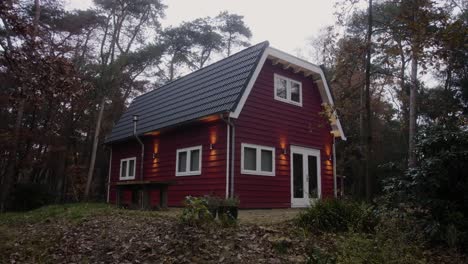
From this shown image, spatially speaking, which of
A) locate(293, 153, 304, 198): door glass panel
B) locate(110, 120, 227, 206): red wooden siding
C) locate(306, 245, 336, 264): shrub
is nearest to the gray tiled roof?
locate(110, 120, 227, 206): red wooden siding

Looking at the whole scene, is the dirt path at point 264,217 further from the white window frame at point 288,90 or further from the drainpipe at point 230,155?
the white window frame at point 288,90

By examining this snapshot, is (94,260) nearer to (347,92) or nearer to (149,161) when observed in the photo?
(347,92)

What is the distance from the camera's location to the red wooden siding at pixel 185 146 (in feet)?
35.0

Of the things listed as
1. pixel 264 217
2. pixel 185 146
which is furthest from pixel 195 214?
pixel 185 146

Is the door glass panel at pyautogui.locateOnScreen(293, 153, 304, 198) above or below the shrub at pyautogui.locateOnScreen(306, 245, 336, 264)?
above

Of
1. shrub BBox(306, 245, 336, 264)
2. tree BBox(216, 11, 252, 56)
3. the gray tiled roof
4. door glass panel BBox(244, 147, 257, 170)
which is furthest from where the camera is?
tree BBox(216, 11, 252, 56)

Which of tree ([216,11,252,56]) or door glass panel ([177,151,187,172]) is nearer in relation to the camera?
door glass panel ([177,151,187,172])

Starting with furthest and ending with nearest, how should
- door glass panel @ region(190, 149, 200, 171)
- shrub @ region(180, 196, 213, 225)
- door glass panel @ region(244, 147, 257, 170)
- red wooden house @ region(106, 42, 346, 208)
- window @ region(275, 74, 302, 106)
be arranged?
window @ region(275, 74, 302, 106) < door glass panel @ region(190, 149, 200, 171) < door glass panel @ region(244, 147, 257, 170) < red wooden house @ region(106, 42, 346, 208) < shrub @ region(180, 196, 213, 225)

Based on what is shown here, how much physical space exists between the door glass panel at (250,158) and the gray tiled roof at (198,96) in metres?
1.61

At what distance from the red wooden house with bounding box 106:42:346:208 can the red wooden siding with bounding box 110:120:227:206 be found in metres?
0.03

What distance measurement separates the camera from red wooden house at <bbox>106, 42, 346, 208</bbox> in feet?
34.9

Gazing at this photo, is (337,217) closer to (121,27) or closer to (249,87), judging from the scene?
(249,87)

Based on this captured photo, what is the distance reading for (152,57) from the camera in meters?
23.4

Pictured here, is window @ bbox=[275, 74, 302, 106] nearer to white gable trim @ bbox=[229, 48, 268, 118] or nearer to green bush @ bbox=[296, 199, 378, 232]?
white gable trim @ bbox=[229, 48, 268, 118]
